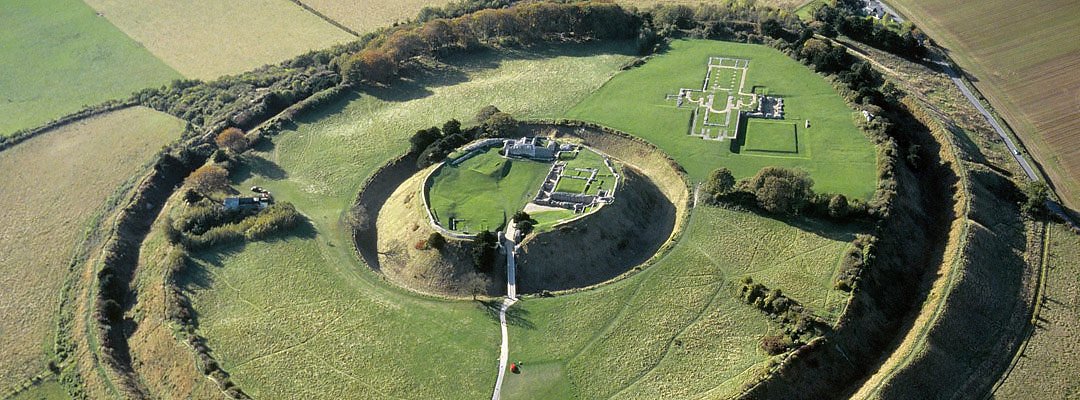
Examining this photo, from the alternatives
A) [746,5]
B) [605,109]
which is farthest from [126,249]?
[746,5]

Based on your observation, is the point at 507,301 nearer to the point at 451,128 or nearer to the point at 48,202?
the point at 451,128

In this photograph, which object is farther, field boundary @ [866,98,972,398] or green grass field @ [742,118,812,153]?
green grass field @ [742,118,812,153]

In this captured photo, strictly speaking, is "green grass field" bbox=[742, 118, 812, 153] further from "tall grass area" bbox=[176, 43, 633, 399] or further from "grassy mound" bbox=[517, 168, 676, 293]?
"tall grass area" bbox=[176, 43, 633, 399]

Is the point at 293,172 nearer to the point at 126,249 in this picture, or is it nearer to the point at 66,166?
the point at 126,249

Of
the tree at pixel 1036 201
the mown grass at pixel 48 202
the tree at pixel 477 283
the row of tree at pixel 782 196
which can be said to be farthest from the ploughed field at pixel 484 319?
the tree at pixel 1036 201

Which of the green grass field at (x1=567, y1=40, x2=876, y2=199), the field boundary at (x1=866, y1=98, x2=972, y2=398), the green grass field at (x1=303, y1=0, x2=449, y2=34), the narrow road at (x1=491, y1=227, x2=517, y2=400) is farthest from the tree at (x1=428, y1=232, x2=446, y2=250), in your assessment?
the green grass field at (x1=303, y1=0, x2=449, y2=34)
